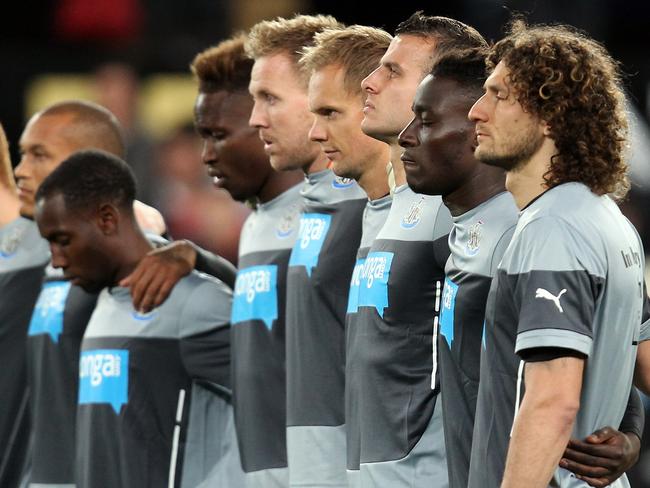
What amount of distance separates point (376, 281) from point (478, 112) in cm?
79

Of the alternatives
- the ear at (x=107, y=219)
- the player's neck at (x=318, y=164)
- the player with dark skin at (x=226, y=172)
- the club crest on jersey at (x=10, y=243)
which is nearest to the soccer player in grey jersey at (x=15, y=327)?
the club crest on jersey at (x=10, y=243)

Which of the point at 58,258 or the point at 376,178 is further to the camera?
the point at 58,258

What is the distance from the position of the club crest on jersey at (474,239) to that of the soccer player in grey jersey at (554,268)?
26cm

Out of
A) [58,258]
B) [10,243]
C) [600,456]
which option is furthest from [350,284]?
[10,243]

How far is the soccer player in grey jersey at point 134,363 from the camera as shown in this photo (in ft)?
17.6

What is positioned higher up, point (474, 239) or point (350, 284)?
point (474, 239)

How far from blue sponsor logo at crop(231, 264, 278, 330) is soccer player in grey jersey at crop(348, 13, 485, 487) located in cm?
75

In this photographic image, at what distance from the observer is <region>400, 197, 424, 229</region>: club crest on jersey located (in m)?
4.40

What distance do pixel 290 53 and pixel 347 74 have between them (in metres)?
0.59

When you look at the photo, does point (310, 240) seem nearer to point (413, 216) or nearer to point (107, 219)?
point (413, 216)

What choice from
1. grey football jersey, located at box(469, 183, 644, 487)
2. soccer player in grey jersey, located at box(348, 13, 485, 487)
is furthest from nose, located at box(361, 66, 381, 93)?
grey football jersey, located at box(469, 183, 644, 487)

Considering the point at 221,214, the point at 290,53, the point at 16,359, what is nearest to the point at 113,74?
the point at 221,214

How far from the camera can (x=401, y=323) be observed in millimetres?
4387

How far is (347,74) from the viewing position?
4.89 m
